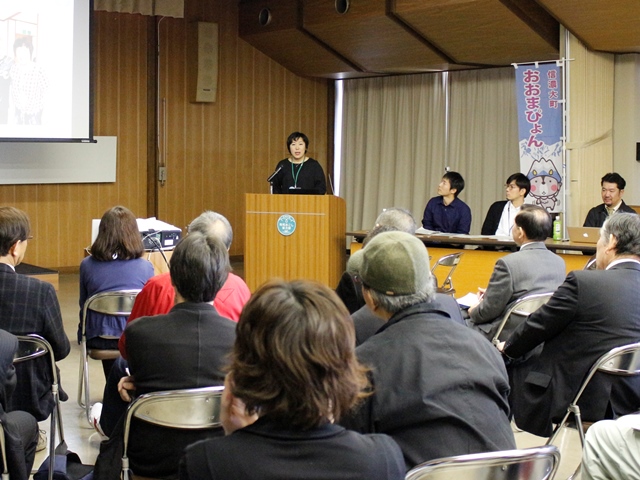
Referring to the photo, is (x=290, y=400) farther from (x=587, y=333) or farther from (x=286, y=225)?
(x=286, y=225)

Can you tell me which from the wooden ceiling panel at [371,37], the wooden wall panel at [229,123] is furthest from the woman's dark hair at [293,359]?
the wooden wall panel at [229,123]

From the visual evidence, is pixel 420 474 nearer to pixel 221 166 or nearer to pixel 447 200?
pixel 447 200

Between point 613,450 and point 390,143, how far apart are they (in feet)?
29.4

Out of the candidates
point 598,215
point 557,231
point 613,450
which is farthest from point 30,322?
point 598,215

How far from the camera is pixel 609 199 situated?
7.14m

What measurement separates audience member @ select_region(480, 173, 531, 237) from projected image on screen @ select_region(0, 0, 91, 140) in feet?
13.4

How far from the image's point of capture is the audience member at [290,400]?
4.69 feet

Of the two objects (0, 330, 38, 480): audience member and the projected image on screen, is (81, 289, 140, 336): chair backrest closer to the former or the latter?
(0, 330, 38, 480): audience member

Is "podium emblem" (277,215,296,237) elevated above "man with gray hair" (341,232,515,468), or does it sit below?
above

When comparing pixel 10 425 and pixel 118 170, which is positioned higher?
pixel 118 170

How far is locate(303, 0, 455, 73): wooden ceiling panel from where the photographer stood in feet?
28.7

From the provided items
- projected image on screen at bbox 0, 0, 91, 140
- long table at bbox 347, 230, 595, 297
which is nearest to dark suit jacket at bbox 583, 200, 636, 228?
long table at bbox 347, 230, 595, 297

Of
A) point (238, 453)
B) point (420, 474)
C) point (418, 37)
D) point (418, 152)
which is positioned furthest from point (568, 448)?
point (418, 152)

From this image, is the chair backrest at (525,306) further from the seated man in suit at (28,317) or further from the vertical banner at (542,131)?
the vertical banner at (542,131)
